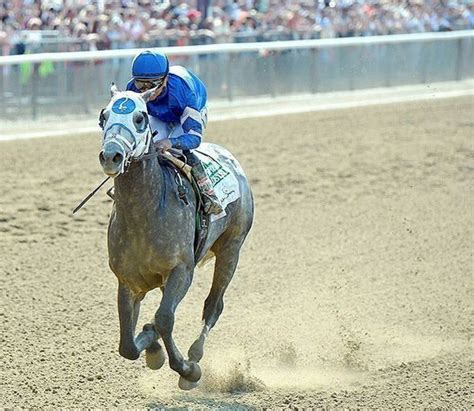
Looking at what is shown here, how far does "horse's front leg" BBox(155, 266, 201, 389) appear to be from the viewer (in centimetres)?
572

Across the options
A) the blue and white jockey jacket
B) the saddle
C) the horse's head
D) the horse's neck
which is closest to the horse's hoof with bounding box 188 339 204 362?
the saddle

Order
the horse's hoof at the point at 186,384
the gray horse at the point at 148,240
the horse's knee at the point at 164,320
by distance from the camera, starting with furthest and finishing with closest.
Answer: the horse's hoof at the point at 186,384
the horse's knee at the point at 164,320
the gray horse at the point at 148,240

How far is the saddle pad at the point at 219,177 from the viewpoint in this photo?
6.40 m

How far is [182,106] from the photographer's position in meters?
6.11

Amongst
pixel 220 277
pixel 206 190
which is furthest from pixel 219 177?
pixel 220 277

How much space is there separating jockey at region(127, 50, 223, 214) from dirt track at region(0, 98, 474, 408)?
1332 millimetres

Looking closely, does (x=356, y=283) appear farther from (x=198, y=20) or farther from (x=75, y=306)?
(x=198, y=20)

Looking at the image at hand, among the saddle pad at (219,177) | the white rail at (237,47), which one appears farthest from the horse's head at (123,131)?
the white rail at (237,47)

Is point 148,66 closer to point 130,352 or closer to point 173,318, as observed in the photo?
point 173,318

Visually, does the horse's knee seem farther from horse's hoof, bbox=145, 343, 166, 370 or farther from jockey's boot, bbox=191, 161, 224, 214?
jockey's boot, bbox=191, 161, 224, 214

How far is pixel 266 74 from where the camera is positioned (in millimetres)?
16562

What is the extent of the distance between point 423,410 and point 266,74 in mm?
11205

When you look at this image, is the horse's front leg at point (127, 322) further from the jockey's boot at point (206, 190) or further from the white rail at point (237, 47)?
the white rail at point (237, 47)

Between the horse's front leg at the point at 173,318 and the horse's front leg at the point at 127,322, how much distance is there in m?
0.17
